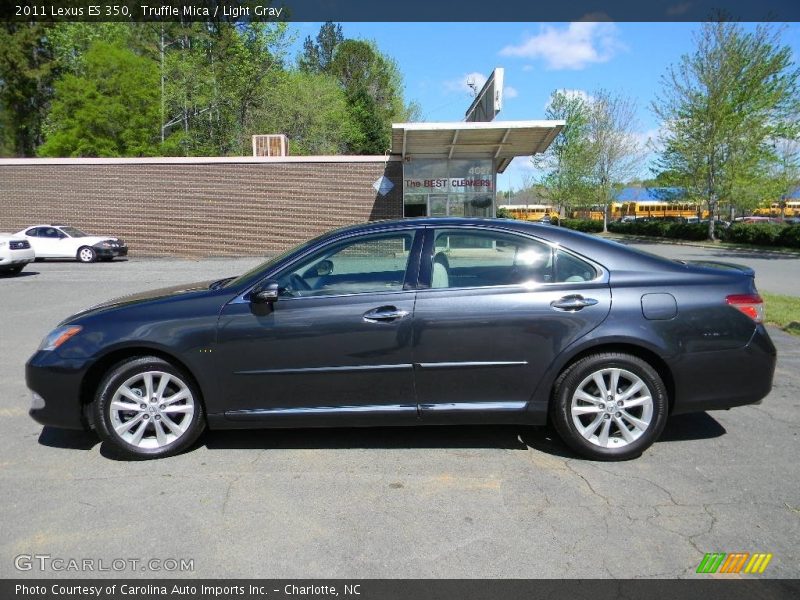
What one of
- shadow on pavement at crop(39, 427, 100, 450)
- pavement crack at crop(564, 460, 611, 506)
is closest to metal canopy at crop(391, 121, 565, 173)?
shadow on pavement at crop(39, 427, 100, 450)

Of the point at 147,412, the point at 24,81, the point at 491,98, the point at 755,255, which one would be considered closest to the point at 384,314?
the point at 147,412

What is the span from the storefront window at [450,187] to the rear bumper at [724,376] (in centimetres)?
1850

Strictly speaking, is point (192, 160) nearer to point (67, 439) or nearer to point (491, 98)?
point (491, 98)

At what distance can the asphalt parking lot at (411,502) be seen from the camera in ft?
9.25

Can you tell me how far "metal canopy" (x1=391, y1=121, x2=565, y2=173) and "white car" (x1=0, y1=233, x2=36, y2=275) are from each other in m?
11.7

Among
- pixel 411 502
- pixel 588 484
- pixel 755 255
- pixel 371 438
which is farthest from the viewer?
pixel 755 255

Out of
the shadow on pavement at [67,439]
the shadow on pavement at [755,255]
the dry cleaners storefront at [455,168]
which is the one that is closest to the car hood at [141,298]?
the shadow on pavement at [67,439]

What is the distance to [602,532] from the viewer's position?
3027mm

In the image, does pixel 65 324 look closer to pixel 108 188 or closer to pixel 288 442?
pixel 288 442

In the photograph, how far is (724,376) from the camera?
3.85 meters

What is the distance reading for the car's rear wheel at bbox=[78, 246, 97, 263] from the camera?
70.2 feet

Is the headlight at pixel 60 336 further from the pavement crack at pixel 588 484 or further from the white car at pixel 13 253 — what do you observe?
the white car at pixel 13 253

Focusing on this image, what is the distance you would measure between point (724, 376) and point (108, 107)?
116ft

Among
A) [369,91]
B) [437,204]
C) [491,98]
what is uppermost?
[369,91]
